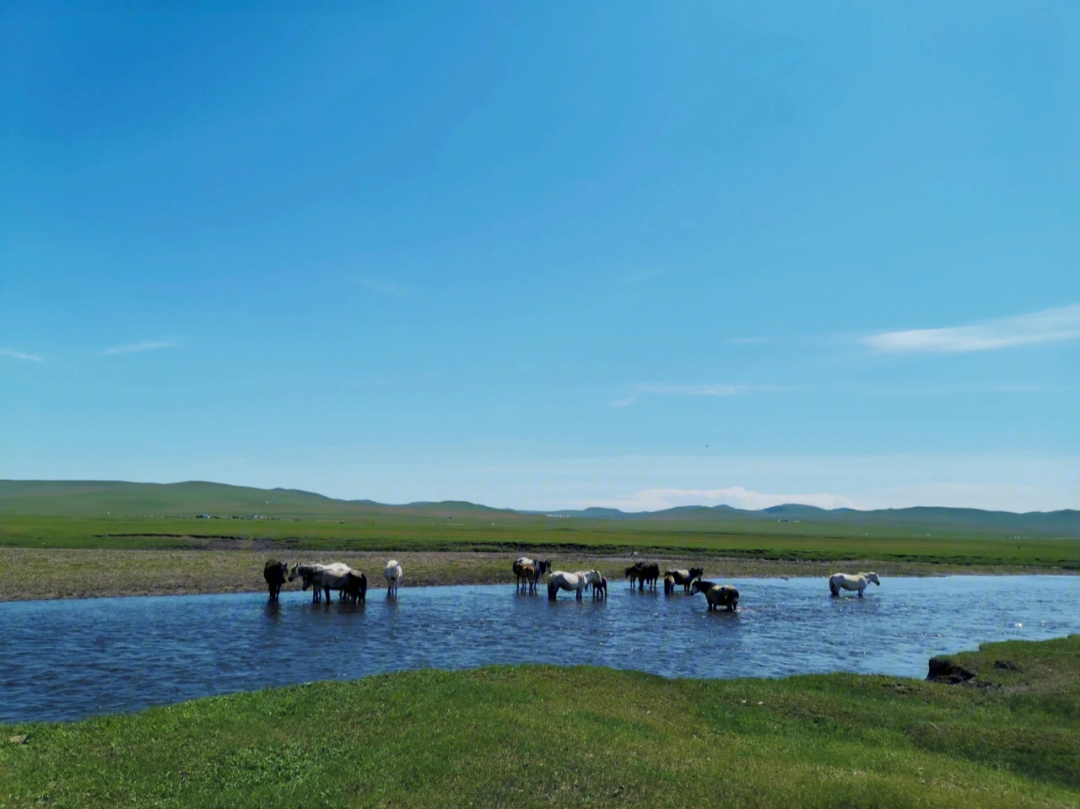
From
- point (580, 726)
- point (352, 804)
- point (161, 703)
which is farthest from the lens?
point (161, 703)

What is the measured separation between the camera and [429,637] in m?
25.7

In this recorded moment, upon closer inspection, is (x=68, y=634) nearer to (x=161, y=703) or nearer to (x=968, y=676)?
(x=161, y=703)

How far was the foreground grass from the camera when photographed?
1030 cm

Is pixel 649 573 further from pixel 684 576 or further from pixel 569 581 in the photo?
pixel 569 581

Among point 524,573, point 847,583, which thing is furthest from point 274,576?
point 847,583

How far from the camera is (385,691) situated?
51.3 ft

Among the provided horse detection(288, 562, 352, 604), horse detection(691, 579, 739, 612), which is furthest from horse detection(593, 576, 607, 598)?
horse detection(288, 562, 352, 604)

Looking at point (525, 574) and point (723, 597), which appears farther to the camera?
point (525, 574)

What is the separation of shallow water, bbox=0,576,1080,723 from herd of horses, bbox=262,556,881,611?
0.96 metres

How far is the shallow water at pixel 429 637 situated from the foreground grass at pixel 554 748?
440cm

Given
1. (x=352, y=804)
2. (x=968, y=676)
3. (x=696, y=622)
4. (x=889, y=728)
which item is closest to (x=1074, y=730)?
(x=889, y=728)

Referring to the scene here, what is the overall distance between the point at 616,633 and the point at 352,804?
19.4 meters

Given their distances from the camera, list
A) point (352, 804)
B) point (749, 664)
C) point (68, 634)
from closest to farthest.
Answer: point (352, 804) → point (749, 664) → point (68, 634)

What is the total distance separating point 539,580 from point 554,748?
35652 mm
